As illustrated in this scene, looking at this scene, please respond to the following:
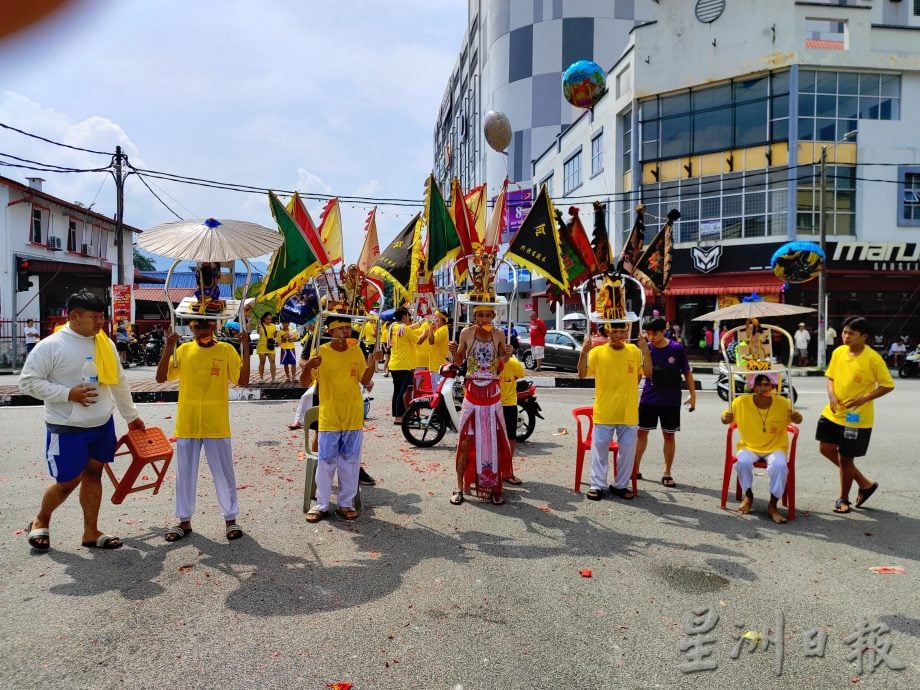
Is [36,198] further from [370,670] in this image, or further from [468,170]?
[468,170]

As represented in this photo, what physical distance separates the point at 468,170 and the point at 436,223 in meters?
54.5

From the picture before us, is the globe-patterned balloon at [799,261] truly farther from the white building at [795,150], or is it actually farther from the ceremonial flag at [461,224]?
the ceremonial flag at [461,224]

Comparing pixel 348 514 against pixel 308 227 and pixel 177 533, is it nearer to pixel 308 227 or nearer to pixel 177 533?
pixel 177 533

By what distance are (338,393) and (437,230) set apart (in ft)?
7.18

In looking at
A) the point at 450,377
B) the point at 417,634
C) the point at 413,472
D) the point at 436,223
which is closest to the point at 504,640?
the point at 417,634

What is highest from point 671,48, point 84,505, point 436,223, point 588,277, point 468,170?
point 468,170

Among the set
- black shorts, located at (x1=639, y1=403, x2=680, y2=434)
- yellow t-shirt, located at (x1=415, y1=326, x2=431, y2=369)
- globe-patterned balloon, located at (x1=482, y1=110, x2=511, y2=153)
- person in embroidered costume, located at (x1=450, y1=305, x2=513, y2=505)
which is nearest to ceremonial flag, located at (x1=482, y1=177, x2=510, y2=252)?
person in embroidered costume, located at (x1=450, y1=305, x2=513, y2=505)

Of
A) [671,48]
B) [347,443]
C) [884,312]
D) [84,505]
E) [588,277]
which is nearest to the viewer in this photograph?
[84,505]

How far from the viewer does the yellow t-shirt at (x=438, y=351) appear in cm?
945

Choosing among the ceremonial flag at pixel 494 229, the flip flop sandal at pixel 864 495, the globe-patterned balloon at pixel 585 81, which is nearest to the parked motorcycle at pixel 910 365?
the globe-patterned balloon at pixel 585 81

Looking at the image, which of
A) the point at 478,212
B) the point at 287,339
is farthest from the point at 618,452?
the point at 287,339

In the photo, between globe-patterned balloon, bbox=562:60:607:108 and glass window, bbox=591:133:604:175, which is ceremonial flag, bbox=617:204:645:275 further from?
glass window, bbox=591:133:604:175

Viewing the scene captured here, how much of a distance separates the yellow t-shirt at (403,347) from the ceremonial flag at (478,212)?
2332 millimetres

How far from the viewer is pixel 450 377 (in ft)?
27.0
